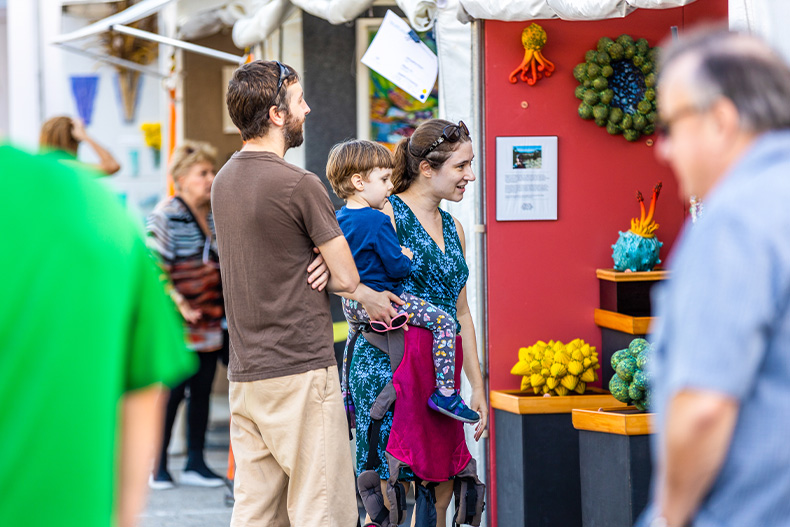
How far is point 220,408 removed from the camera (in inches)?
331

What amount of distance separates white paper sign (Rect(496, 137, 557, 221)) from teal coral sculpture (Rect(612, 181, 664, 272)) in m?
0.37

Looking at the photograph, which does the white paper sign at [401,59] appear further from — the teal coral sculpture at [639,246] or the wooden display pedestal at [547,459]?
the wooden display pedestal at [547,459]

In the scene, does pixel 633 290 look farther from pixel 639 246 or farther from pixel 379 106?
pixel 379 106

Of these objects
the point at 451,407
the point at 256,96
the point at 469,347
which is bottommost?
the point at 451,407

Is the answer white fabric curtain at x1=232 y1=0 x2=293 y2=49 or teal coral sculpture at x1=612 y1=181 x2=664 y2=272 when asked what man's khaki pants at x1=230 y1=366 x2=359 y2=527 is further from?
white fabric curtain at x1=232 y1=0 x2=293 y2=49

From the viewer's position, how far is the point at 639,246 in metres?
4.47

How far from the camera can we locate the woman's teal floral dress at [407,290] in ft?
11.7

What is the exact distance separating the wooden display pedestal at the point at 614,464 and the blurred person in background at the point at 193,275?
101 inches

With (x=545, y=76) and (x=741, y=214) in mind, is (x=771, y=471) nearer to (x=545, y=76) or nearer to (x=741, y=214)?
(x=741, y=214)

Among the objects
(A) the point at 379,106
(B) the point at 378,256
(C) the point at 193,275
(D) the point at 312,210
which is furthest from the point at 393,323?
(A) the point at 379,106

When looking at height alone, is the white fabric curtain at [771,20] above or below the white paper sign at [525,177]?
above

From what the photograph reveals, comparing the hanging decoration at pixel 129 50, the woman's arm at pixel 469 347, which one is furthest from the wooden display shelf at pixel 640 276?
the hanging decoration at pixel 129 50

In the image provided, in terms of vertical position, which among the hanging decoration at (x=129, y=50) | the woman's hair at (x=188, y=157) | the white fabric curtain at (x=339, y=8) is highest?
the hanging decoration at (x=129, y=50)

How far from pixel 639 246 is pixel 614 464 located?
3.68 feet
